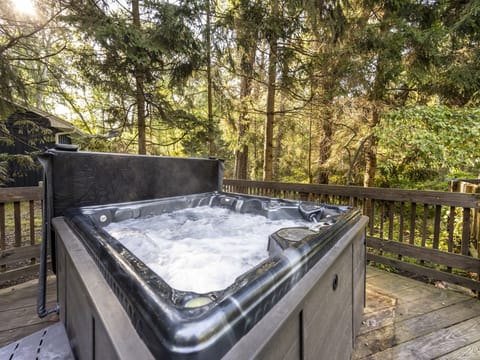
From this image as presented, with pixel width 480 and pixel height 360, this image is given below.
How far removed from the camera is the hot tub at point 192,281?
550 mm

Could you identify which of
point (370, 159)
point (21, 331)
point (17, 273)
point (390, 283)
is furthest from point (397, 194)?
point (17, 273)

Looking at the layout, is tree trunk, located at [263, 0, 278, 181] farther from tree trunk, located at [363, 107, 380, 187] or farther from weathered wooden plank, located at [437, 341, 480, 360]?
weathered wooden plank, located at [437, 341, 480, 360]

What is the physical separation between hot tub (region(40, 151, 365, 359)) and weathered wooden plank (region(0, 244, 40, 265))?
899 mm

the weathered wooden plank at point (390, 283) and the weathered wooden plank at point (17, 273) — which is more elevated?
the weathered wooden plank at point (17, 273)

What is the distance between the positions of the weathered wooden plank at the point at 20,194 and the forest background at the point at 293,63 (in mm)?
1487

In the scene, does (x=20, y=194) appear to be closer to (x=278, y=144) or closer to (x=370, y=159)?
(x=370, y=159)

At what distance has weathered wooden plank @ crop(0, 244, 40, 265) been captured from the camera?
2136 mm

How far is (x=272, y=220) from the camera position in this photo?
2336 mm

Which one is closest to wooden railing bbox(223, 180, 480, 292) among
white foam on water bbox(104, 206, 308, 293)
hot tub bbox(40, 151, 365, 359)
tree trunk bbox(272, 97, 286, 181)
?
hot tub bbox(40, 151, 365, 359)

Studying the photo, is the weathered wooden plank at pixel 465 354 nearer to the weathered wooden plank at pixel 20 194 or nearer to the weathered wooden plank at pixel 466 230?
the weathered wooden plank at pixel 466 230

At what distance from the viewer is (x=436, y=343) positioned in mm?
1597

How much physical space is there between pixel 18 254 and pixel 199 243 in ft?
6.26

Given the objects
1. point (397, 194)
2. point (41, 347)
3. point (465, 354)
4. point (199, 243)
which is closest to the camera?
point (41, 347)

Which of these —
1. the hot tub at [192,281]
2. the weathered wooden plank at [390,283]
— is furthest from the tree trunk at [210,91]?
the weathered wooden plank at [390,283]
